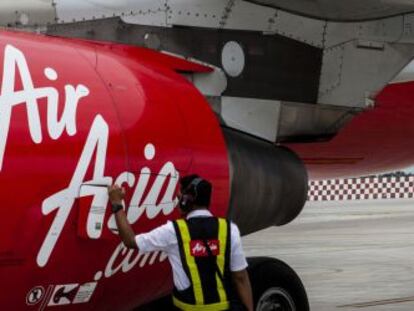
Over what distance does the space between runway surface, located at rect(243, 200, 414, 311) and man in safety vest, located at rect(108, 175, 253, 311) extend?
16.4ft

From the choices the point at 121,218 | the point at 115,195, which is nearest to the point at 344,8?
the point at 115,195

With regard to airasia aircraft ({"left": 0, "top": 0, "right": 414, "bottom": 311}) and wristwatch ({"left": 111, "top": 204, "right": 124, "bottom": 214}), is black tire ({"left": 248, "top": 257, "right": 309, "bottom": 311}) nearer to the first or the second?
airasia aircraft ({"left": 0, "top": 0, "right": 414, "bottom": 311})

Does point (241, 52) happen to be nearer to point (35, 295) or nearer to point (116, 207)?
point (116, 207)

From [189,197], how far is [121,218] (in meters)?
0.44

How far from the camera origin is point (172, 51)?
664 cm

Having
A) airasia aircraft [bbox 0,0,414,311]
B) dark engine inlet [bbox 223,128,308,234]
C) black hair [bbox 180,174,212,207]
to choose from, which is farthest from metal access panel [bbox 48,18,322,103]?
black hair [bbox 180,174,212,207]

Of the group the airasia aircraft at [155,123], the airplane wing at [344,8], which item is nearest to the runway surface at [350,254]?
the airasia aircraft at [155,123]

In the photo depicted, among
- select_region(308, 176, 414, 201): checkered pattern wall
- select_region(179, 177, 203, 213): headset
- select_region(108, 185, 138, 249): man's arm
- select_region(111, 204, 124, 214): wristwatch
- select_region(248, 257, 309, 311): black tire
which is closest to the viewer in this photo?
select_region(179, 177, 203, 213): headset

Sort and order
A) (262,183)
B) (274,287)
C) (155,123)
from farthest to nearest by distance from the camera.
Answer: (274,287)
(262,183)
(155,123)

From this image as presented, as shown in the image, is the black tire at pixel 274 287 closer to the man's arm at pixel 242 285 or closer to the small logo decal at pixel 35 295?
the man's arm at pixel 242 285

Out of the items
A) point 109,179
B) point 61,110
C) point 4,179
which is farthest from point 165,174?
point 4,179

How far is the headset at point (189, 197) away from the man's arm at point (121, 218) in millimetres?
333

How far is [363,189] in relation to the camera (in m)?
32.2

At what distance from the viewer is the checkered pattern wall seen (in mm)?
31656
